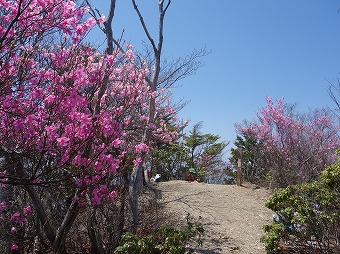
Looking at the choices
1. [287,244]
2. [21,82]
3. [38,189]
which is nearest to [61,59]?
[21,82]

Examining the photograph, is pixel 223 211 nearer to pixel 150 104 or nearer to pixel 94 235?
pixel 150 104

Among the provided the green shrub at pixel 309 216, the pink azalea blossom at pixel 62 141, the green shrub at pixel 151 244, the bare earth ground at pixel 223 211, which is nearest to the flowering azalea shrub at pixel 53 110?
the pink azalea blossom at pixel 62 141

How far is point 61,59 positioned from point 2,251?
3.08 m

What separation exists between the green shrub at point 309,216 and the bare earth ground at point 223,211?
3.31 ft

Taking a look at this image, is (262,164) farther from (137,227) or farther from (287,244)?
(137,227)

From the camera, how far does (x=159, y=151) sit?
14.9 meters

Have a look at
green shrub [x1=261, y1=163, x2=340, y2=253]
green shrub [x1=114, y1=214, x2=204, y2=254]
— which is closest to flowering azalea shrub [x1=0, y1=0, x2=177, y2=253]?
green shrub [x1=114, y1=214, x2=204, y2=254]

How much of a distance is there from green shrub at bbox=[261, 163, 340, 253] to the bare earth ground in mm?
1009

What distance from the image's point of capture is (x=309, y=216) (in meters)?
5.17

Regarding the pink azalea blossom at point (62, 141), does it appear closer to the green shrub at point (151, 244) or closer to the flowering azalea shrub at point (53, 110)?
the flowering azalea shrub at point (53, 110)

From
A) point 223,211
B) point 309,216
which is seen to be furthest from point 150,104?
point 223,211

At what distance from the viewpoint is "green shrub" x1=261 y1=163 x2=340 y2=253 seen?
5.02 m

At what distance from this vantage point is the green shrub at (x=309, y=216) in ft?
16.5

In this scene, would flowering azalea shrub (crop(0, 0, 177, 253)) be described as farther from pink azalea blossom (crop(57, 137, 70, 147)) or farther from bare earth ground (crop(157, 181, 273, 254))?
bare earth ground (crop(157, 181, 273, 254))
